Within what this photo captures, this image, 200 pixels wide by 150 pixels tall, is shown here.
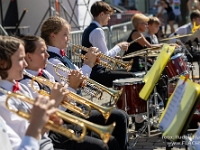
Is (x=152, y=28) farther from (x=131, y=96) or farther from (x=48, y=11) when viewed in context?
(x=48, y=11)

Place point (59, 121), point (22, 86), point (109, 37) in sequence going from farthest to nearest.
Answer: point (109, 37) → point (22, 86) → point (59, 121)

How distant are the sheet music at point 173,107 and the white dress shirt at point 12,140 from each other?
90 cm

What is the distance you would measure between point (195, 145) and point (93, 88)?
1.62m

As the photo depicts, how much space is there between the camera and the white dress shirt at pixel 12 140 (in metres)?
2.48

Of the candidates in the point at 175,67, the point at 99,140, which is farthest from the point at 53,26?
the point at 175,67

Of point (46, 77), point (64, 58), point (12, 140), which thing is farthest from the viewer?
point (64, 58)

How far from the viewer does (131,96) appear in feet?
17.8

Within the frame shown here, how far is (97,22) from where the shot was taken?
598 centimetres

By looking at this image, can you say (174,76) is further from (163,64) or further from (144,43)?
(163,64)

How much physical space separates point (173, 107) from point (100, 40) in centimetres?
281

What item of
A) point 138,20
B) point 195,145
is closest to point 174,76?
point 138,20

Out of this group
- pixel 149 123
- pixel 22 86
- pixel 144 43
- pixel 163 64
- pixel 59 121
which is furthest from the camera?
pixel 144 43

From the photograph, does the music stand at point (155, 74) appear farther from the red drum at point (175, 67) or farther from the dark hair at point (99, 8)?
the dark hair at point (99, 8)

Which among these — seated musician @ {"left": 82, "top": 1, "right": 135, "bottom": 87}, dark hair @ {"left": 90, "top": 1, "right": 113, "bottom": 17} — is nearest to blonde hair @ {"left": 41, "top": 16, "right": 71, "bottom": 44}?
seated musician @ {"left": 82, "top": 1, "right": 135, "bottom": 87}
